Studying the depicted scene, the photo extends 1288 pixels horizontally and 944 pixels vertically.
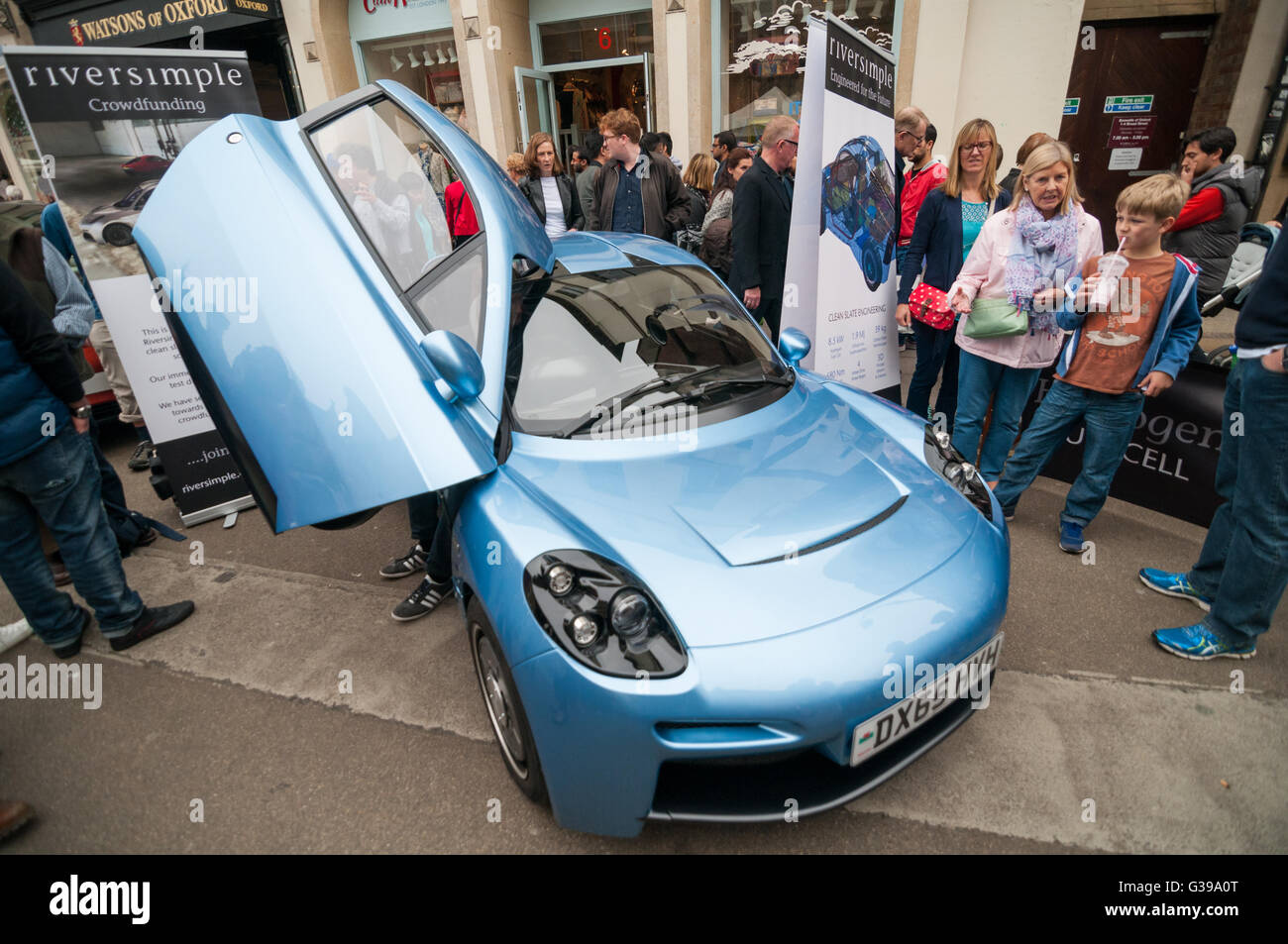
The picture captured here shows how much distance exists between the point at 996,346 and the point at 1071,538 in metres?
1.05

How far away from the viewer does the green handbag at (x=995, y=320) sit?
3131 mm

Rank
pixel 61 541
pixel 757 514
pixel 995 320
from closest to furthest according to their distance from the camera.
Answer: pixel 757 514
pixel 61 541
pixel 995 320

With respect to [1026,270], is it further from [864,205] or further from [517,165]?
[517,165]

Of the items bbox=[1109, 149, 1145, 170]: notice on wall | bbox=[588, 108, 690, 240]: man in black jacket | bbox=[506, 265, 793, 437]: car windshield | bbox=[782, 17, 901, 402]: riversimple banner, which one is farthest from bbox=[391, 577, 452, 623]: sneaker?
bbox=[1109, 149, 1145, 170]: notice on wall

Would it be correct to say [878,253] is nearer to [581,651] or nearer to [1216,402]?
[1216,402]

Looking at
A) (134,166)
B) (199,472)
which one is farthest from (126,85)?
(199,472)

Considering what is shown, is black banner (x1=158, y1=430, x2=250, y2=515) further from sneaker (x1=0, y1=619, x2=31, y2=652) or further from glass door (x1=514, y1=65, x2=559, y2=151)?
glass door (x1=514, y1=65, x2=559, y2=151)

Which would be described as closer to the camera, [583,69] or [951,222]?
[951,222]

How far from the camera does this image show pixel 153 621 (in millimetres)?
2969

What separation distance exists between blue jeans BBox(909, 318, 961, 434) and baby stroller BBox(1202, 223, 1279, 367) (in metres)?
1.35

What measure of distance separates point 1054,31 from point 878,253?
5.35 m

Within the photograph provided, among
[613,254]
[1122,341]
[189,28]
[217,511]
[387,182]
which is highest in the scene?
[189,28]

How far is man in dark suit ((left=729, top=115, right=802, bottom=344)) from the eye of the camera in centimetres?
407
